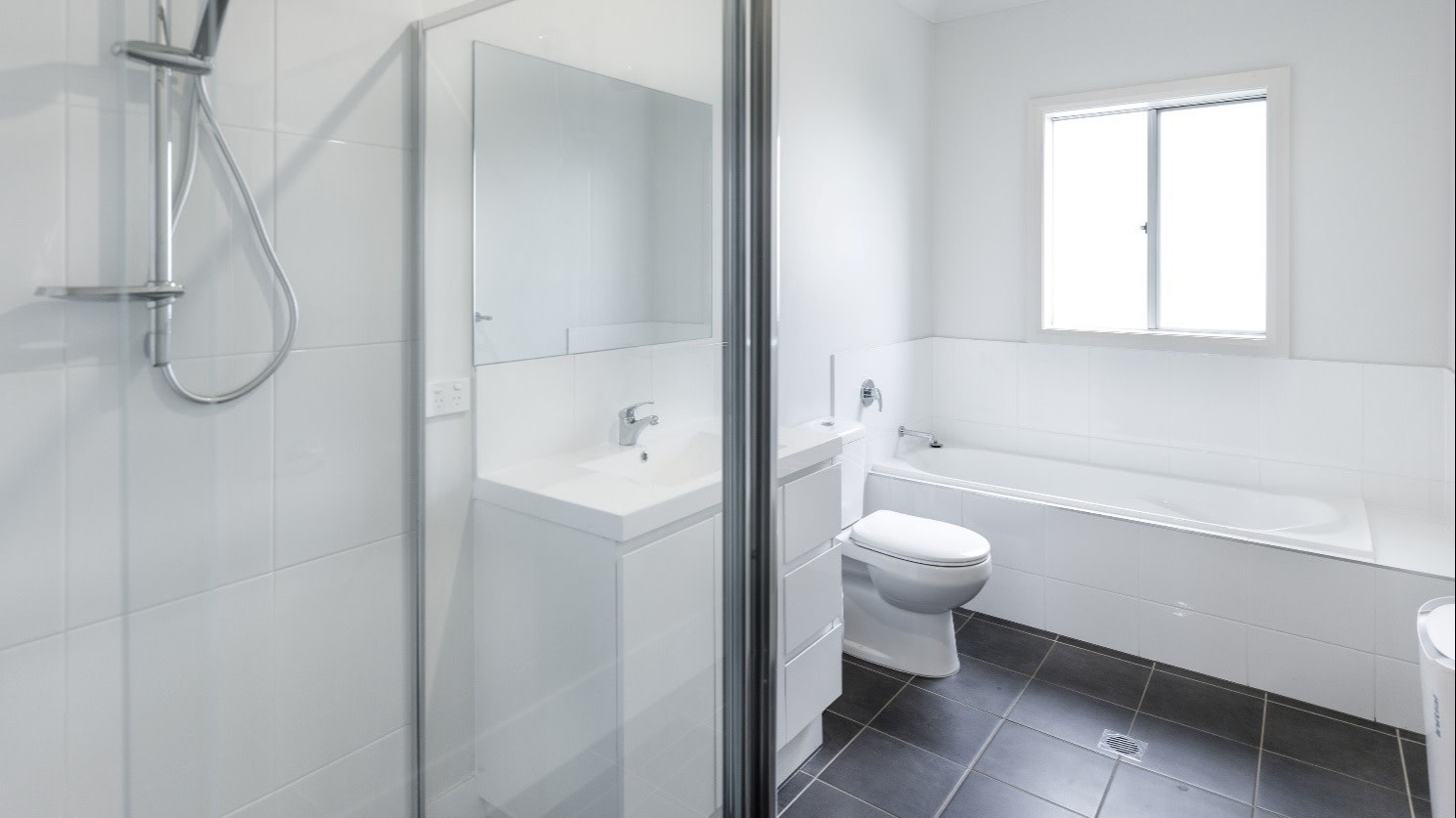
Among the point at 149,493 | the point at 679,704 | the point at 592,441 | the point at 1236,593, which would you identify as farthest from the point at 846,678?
the point at 149,493

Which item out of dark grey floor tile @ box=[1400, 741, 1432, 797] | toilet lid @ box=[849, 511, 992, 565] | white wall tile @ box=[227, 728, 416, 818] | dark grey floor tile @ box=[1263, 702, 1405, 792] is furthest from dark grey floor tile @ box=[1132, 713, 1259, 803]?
white wall tile @ box=[227, 728, 416, 818]

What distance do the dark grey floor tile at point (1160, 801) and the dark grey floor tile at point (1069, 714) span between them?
0.56 feet

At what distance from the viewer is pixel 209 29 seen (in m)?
0.85

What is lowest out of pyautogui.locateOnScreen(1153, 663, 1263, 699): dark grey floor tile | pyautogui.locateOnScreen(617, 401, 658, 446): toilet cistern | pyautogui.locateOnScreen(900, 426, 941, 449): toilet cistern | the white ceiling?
pyautogui.locateOnScreen(1153, 663, 1263, 699): dark grey floor tile

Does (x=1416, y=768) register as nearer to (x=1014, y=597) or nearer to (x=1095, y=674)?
(x=1095, y=674)

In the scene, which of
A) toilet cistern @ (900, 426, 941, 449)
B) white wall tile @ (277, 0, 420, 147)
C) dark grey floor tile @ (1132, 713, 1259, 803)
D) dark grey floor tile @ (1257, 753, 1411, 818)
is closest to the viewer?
white wall tile @ (277, 0, 420, 147)

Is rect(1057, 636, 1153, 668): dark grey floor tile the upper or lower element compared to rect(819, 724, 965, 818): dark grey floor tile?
upper

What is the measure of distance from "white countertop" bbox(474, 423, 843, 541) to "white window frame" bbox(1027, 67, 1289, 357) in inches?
105

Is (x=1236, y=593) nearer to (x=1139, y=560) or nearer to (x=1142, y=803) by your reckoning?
(x=1139, y=560)

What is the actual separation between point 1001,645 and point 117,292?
2.73m

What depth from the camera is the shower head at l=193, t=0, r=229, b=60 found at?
33.0 inches

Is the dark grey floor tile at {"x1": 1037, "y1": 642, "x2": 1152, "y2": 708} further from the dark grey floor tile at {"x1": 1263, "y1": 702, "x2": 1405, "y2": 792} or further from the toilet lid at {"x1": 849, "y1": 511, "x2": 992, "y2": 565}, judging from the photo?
the toilet lid at {"x1": 849, "y1": 511, "x2": 992, "y2": 565}

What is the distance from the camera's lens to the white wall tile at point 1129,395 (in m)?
3.25

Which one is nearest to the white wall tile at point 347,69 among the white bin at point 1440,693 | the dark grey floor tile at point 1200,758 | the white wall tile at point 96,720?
the white wall tile at point 96,720
